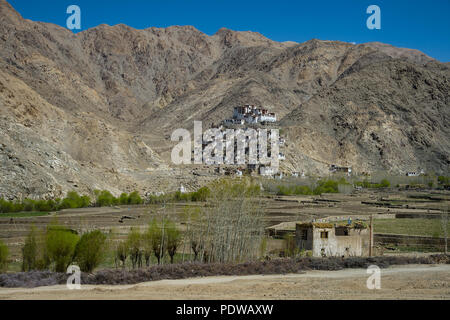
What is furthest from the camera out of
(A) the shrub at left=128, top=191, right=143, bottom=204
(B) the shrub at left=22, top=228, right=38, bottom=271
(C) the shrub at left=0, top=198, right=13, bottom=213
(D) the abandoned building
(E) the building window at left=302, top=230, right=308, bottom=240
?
(A) the shrub at left=128, top=191, right=143, bottom=204

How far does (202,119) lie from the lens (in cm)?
14362

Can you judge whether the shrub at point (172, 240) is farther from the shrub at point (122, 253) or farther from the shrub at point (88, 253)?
the shrub at point (88, 253)

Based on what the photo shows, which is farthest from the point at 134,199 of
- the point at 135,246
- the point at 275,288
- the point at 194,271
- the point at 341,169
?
the point at 341,169

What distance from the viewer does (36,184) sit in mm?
59219

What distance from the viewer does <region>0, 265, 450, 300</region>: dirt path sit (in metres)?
16.7

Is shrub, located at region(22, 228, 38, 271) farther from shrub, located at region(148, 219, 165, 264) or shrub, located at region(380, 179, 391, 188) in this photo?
shrub, located at region(380, 179, 391, 188)

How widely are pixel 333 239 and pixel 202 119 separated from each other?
372 feet

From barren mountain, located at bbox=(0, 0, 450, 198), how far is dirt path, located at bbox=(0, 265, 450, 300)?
42.9 m

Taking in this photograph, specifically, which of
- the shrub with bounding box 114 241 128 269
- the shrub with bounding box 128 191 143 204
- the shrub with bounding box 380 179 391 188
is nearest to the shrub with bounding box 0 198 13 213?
the shrub with bounding box 128 191 143 204

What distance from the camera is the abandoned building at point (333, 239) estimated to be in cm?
3127

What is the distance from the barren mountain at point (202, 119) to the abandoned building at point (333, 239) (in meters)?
36.1

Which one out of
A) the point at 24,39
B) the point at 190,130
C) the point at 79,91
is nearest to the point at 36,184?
the point at 190,130
